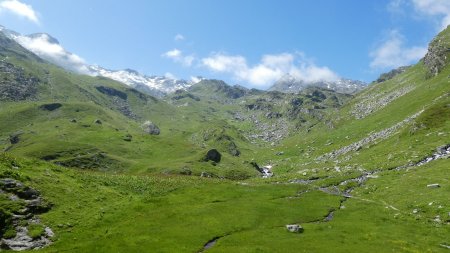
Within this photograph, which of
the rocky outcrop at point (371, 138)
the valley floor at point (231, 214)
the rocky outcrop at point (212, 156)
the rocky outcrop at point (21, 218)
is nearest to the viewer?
the rocky outcrop at point (21, 218)

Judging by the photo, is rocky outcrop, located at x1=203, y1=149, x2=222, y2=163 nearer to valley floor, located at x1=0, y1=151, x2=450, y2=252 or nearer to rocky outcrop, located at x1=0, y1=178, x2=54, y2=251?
valley floor, located at x1=0, y1=151, x2=450, y2=252

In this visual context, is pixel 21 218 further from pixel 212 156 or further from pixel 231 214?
pixel 212 156

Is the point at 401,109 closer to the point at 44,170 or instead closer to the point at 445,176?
the point at 445,176

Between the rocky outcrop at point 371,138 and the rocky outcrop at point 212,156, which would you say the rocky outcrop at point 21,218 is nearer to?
the rocky outcrop at point 371,138

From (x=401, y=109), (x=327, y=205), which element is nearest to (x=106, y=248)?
(x=327, y=205)

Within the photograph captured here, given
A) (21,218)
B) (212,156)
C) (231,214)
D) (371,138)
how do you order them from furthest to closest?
1. (212,156)
2. (371,138)
3. (231,214)
4. (21,218)

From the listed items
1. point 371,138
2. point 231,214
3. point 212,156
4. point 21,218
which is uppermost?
point 371,138

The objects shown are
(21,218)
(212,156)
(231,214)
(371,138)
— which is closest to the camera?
(21,218)

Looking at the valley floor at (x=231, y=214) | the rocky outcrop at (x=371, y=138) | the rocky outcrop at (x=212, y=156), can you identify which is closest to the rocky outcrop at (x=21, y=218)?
the valley floor at (x=231, y=214)

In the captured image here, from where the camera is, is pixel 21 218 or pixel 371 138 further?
pixel 371 138

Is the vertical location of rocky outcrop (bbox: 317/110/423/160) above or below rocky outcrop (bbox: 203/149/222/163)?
above

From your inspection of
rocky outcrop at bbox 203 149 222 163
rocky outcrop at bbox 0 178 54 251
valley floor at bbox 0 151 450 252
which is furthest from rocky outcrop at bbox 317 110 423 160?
rocky outcrop at bbox 0 178 54 251

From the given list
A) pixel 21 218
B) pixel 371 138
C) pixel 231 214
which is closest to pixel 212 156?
pixel 371 138

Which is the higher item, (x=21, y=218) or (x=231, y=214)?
(x=231, y=214)
